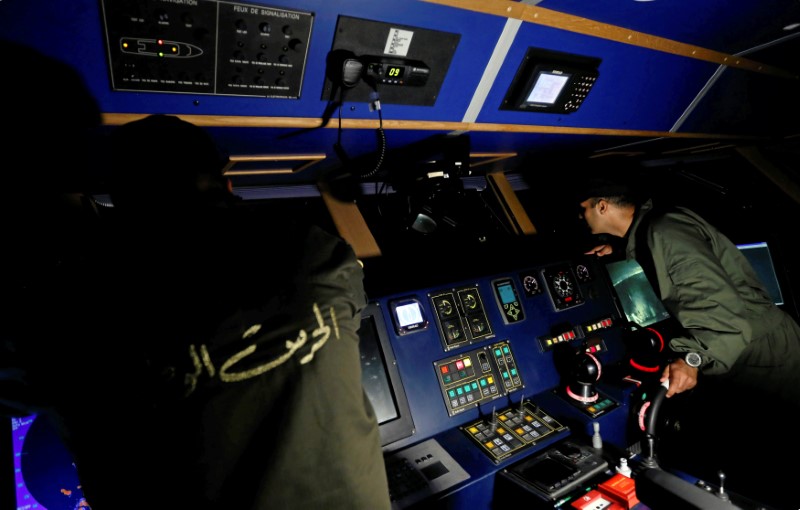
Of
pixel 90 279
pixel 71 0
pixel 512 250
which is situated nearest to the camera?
pixel 90 279

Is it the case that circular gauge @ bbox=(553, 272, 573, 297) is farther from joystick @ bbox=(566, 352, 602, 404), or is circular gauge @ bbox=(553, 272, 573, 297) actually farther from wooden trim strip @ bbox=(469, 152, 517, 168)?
wooden trim strip @ bbox=(469, 152, 517, 168)

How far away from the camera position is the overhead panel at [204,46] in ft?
3.58

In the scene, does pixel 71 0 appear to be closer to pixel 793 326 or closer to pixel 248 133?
pixel 248 133

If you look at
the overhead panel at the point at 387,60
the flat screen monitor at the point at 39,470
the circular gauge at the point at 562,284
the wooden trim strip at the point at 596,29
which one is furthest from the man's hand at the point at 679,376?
the flat screen monitor at the point at 39,470

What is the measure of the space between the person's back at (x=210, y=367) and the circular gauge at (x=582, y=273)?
164cm

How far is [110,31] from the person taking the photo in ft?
3.51

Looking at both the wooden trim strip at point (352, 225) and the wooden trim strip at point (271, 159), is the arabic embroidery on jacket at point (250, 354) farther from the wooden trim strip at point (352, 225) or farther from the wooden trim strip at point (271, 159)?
the wooden trim strip at point (352, 225)

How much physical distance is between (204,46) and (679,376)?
200cm

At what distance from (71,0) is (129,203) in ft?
1.60

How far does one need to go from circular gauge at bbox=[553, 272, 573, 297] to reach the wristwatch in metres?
0.56

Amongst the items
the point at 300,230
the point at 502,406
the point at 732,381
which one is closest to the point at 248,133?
the point at 300,230

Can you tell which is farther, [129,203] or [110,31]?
[110,31]

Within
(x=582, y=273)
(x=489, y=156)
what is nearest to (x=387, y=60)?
(x=489, y=156)

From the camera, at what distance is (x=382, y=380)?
1.61 metres
